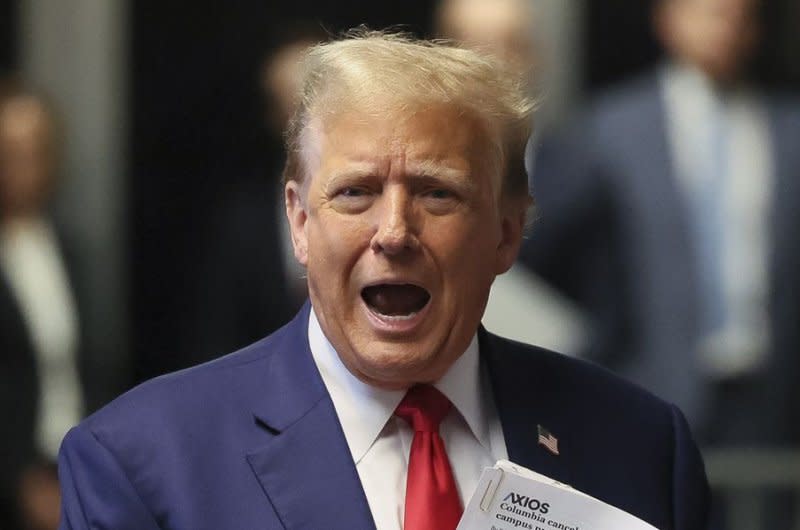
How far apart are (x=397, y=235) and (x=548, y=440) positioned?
0.43m

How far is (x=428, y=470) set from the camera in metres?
2.78

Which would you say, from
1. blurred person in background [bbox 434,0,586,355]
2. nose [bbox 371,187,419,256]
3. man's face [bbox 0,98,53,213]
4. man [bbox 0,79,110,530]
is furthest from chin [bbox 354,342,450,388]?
man's face [bbox 0,98,53,213]

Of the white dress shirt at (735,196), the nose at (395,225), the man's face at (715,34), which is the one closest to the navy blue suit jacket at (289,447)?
the nose at (395,225)

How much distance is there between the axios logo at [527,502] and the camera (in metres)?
2.64

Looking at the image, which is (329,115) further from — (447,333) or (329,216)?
(447,333)

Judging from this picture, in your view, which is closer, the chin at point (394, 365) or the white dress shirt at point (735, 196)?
the chin at point (394, 365)

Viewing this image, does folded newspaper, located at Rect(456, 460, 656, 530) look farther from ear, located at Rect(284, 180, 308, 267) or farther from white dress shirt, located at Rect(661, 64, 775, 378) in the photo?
white dress shirt, located at Rect(661, 64, 775, 378)

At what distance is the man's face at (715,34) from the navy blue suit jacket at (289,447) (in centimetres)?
285

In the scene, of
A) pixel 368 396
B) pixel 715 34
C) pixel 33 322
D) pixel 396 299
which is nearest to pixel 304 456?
pixel 368 396

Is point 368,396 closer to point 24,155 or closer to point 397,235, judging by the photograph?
point 397,235

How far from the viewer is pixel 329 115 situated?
278 centimetres

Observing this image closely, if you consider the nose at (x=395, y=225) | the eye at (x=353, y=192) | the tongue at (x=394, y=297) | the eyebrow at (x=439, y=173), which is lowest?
the tongue at (x=394, y=297)

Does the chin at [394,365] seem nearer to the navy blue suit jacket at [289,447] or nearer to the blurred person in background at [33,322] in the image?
the navy blue suit jacket at [289,447]

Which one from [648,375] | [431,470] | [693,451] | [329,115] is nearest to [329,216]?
[329,115]
